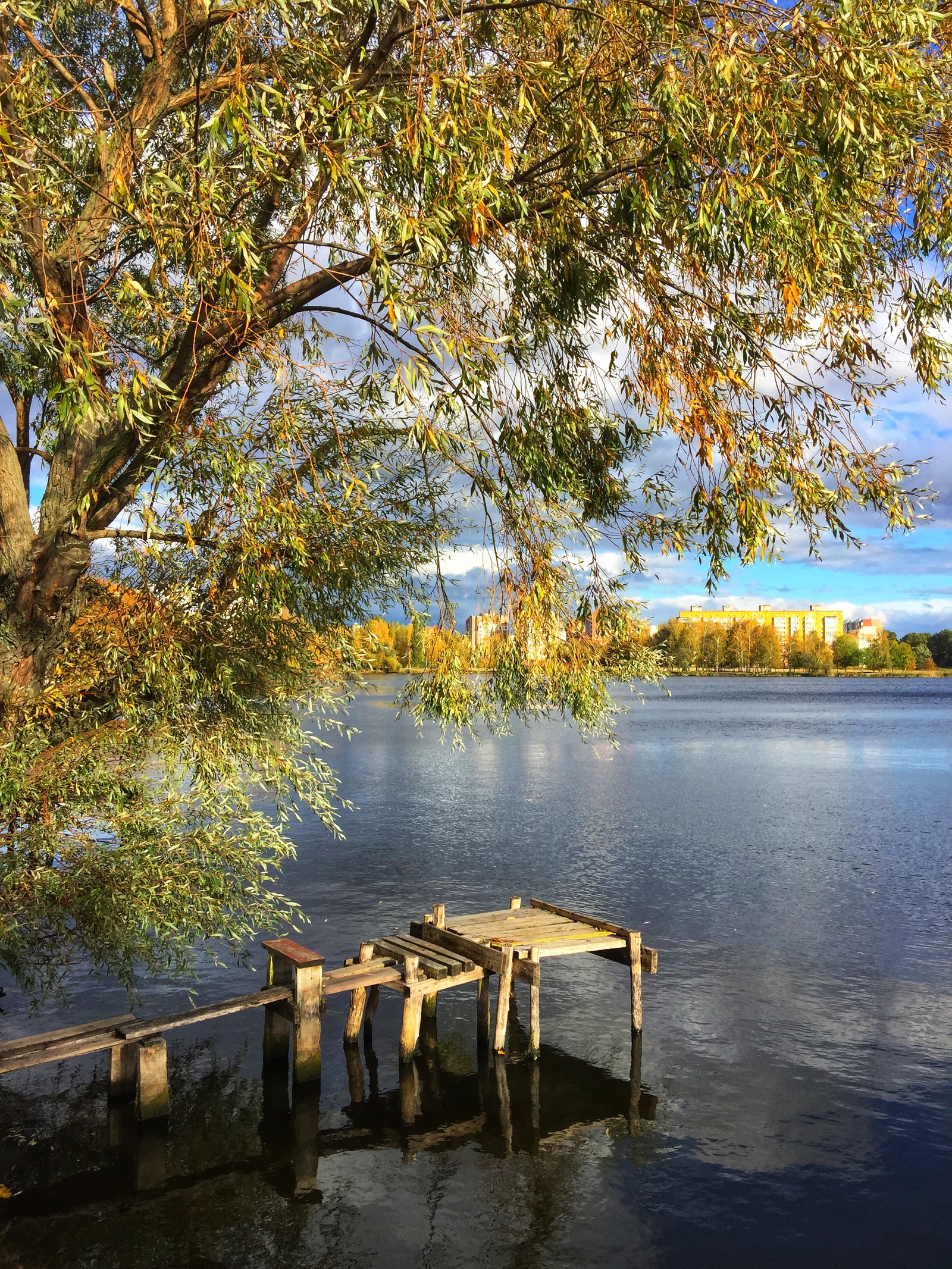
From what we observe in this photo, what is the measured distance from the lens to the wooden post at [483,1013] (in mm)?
12086

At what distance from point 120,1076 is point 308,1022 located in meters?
1.81

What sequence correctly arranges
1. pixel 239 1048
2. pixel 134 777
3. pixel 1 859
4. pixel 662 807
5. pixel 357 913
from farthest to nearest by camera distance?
pixel 662 807
pixel 357 913
pixel 239 1048
pixel 134 777
pixel 1 859

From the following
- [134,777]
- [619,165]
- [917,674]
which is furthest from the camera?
[917,674]

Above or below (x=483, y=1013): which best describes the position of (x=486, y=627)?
above

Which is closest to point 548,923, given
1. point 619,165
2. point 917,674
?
point 619,165

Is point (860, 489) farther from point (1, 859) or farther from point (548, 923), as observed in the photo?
point (1, 859)

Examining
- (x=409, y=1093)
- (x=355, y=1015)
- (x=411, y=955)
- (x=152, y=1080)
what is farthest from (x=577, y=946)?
(x=152, y=1080)

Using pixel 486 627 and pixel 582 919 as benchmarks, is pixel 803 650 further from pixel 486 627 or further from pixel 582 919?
pixel 486 627

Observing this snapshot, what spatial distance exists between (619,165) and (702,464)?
2.23 m

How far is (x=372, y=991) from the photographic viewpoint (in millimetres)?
12258

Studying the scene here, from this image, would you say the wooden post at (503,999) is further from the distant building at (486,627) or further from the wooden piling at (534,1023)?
the distant building at (486,627)

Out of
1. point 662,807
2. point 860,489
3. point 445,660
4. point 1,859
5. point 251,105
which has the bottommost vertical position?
point 662,807

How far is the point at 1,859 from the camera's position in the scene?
8.36m

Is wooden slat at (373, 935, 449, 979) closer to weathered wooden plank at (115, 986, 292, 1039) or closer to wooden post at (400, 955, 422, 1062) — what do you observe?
wooden post at (400, 955, 422, 1062)
